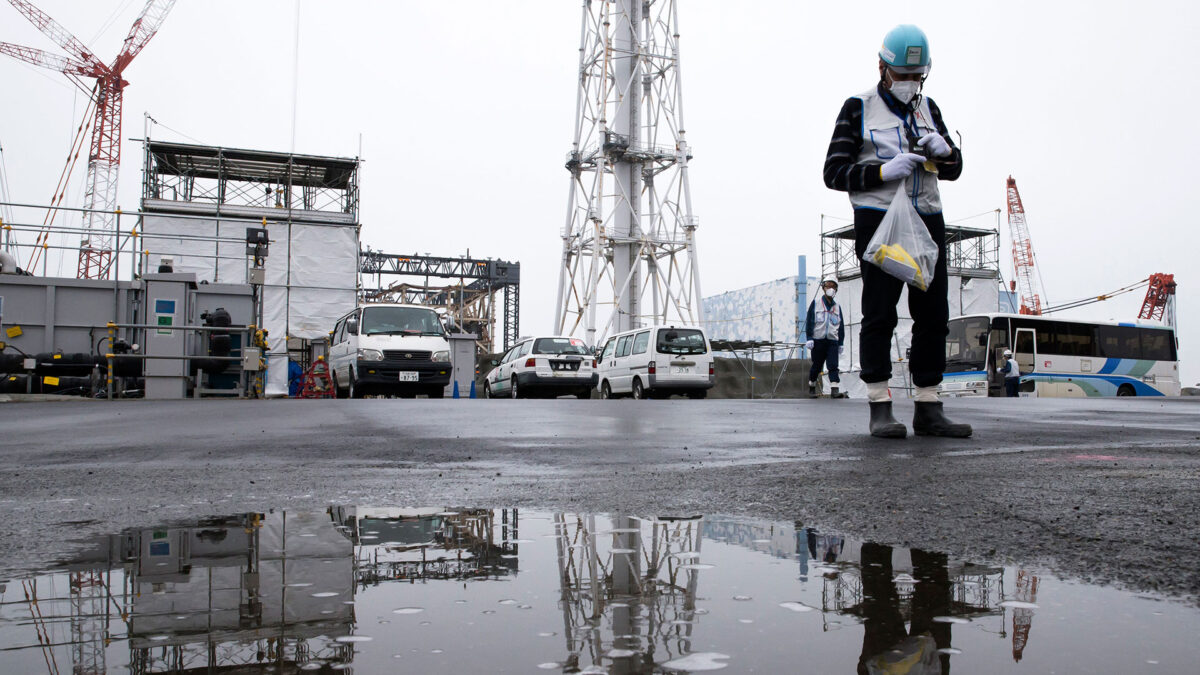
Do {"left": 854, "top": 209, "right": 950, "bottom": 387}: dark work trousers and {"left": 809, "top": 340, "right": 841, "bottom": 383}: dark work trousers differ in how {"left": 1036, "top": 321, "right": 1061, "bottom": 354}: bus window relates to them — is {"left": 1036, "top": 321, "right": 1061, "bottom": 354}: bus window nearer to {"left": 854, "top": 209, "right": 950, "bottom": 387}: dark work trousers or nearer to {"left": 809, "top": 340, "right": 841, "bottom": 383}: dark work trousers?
{"left": 809, "top": 340, "right": 841, "bottom": 383}: dark work trousers

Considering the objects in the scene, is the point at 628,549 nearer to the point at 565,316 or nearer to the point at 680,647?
the point at 680,647

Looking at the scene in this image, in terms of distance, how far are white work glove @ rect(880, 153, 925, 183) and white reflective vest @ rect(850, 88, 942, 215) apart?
14 centimetres

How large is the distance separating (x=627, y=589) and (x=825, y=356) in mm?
13571

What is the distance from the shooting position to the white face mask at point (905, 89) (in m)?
5.00

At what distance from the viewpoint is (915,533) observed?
87.7 inches

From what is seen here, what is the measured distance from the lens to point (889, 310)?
195 inches

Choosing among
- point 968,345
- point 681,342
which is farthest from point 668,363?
point 968,345

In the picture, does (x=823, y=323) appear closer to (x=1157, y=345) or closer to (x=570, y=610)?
(x=570, y=610)

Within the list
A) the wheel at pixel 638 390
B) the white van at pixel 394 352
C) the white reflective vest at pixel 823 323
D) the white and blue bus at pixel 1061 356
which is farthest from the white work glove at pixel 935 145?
the white and blue bus at pixel 1061 356

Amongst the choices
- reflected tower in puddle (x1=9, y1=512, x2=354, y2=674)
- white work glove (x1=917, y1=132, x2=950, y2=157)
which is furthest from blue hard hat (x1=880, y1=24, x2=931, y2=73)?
reflected tower in puddle (x1=9, y1=512, x2=354, y2=674)

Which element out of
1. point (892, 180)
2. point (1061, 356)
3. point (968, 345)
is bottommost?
point (1061, 356)

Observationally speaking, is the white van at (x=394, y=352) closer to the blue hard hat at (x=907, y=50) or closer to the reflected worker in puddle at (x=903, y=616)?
the blue hard hat at (x=907, y=50)

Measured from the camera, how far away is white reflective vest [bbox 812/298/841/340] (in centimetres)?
1447

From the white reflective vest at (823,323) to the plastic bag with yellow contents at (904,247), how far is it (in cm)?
976
